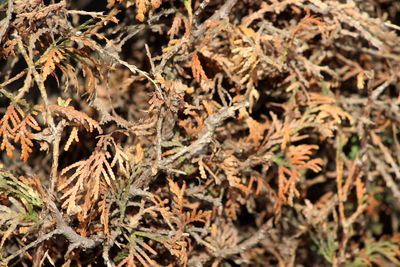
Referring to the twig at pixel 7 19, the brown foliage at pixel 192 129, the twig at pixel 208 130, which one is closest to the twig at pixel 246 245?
the brown foliage at pixel 192 129

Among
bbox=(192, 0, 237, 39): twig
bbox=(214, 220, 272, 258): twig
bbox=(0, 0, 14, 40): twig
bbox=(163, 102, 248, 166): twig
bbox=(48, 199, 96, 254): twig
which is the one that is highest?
bbox=(0, 0, 14, 40): twig

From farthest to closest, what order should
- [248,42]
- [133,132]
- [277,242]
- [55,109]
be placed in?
[277,242] → [248,42] → [133,132] → [55,109]

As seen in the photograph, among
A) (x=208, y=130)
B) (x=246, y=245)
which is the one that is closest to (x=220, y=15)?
(x=208, y=130)

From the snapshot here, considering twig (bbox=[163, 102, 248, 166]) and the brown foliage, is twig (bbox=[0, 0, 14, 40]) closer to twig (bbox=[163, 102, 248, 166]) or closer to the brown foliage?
the brown foliage

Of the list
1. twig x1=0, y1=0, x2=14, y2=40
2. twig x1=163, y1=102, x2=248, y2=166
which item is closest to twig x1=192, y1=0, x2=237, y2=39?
twig x1=163, y1=102, x2=248, y2=166

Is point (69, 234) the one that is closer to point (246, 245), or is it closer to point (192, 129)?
point (192, 129)

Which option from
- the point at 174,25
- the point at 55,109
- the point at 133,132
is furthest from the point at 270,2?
the point at 55,109

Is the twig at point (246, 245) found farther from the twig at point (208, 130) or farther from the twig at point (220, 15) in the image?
the twig at point (220, 15)

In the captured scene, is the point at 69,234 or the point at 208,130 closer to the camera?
the point at 69,234

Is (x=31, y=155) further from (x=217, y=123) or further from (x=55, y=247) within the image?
(x=217, y=123)

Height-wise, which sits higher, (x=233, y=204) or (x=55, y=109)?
(x=55, y=109)

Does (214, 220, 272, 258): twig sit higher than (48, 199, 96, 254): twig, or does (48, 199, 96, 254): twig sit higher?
(48, 199, 96, 254): twig
